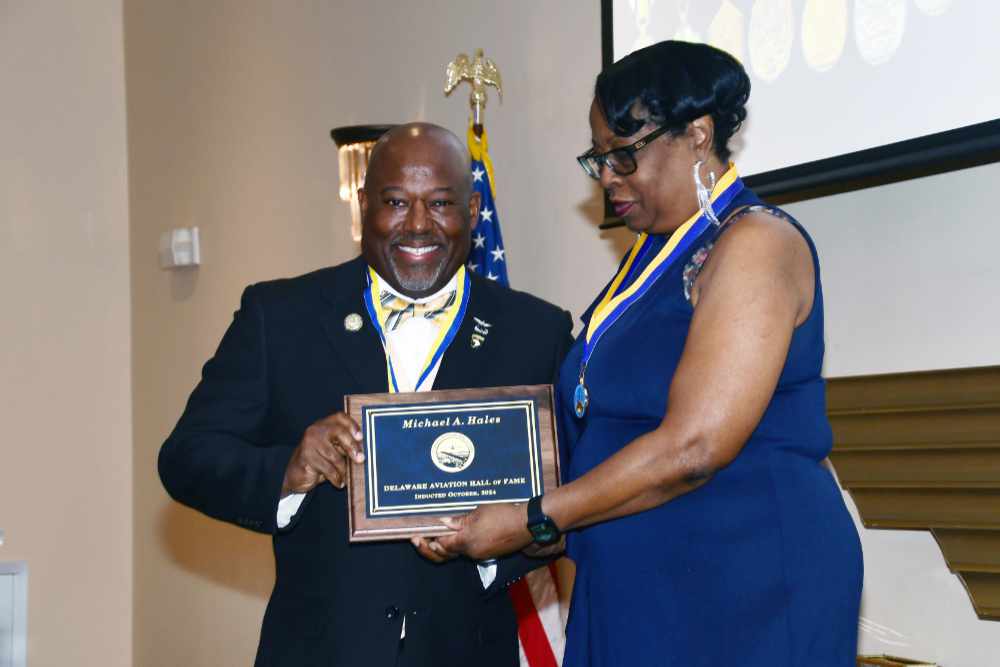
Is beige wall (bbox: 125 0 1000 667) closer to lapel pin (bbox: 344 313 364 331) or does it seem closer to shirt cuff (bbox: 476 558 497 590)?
shirt cuff (bbox: 476 558 497 590)

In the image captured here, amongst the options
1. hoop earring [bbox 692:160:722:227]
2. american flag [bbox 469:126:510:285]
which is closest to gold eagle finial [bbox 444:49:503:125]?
american flag [bbox 469:126:510:285]

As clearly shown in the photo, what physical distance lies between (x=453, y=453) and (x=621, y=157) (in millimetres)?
734

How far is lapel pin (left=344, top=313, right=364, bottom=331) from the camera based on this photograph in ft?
9.98

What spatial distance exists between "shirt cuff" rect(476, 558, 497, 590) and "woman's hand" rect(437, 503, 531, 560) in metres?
0.26

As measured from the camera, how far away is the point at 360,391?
297cm

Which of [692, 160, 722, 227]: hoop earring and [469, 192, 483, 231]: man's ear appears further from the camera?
[469, 192, 483, 231]: man's ear

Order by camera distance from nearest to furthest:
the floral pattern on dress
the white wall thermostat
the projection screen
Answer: the floral pattern on dress < the projection screen < the white wall thermostat

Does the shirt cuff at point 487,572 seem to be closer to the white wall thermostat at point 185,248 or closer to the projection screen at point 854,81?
the projection screen at point 854,81

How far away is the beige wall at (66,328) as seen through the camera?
23.1 ft

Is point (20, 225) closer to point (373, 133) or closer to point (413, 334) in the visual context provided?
Result: point (373, 133)

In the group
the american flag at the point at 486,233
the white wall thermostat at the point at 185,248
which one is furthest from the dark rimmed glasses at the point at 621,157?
the white wall thermostat at the point at 185,248

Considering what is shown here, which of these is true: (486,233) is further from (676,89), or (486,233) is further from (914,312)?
(676,89)

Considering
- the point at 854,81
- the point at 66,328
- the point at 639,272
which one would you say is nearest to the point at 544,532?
the point at 639,272

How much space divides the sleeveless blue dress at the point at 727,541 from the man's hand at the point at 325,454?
543mm
